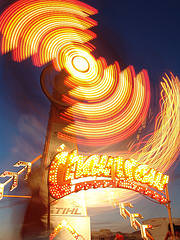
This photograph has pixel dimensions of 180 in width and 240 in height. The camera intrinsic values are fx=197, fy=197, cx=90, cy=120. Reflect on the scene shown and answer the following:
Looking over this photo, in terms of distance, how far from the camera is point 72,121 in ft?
40.2

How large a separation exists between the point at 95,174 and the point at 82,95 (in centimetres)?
523

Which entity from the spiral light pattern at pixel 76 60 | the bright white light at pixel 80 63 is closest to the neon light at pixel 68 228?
the spiral light pattern at pixel 76 60

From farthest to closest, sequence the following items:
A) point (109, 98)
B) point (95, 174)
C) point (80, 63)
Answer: point (109, 98) → point (80, 63) → point (95, 174)

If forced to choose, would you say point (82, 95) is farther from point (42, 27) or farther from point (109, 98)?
point (42, 27)

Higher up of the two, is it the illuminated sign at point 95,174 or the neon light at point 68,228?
the illuminated sign at point 95,174

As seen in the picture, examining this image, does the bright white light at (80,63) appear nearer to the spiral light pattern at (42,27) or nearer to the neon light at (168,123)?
the spiral light pattern at (42,27)

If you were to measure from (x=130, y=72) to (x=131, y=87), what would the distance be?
1.14m

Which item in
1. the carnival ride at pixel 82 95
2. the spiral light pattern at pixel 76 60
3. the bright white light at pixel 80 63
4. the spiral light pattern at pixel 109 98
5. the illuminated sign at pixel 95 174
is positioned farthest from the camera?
the spiral light pattern at pixel 109 98

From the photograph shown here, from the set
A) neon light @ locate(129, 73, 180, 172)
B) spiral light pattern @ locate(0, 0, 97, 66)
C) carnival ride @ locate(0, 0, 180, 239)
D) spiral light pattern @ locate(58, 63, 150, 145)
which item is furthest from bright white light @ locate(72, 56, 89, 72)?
neon light @ locate(129, 73, 180, 172)

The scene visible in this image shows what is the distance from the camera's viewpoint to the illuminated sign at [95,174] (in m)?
8.35

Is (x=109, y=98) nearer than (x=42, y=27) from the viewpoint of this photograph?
No

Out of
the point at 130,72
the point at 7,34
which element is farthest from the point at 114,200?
the point at 7,34

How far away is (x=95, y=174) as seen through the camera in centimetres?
931

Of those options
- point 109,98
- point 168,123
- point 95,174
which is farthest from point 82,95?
point 168,123
